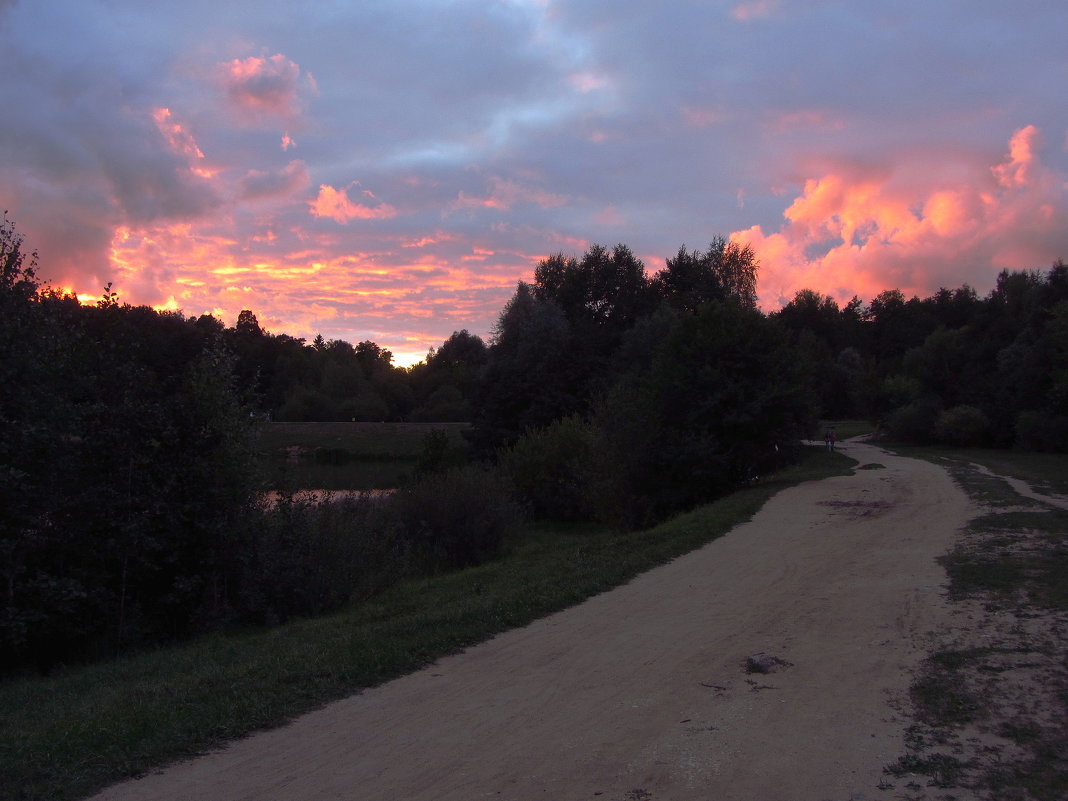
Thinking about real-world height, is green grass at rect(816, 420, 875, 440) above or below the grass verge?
above

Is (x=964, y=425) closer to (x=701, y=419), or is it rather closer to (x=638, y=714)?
(x=701, y=419)

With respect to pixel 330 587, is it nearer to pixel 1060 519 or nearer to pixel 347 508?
pixel 347 508

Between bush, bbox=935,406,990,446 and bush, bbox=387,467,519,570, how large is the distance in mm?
35631

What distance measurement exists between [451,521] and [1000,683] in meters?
18.1

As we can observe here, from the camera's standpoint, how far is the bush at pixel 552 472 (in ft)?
123

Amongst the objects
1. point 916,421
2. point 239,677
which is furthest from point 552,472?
point 239,677

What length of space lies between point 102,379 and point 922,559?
14381 millimetres

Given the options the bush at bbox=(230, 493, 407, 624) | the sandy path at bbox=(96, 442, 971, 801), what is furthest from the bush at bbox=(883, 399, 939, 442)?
the sandy path at bbox=(96, 442, 971, 801)

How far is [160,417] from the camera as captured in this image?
14.3 meters

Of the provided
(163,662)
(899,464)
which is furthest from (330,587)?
(899,464)

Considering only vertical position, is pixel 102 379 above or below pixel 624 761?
above

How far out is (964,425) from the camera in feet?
158

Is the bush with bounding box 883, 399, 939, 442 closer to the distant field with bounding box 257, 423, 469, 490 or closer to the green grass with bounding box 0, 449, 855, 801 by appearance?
the distant field with bounding box 257, 423, 469, 490

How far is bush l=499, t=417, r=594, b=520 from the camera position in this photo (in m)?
37.5
